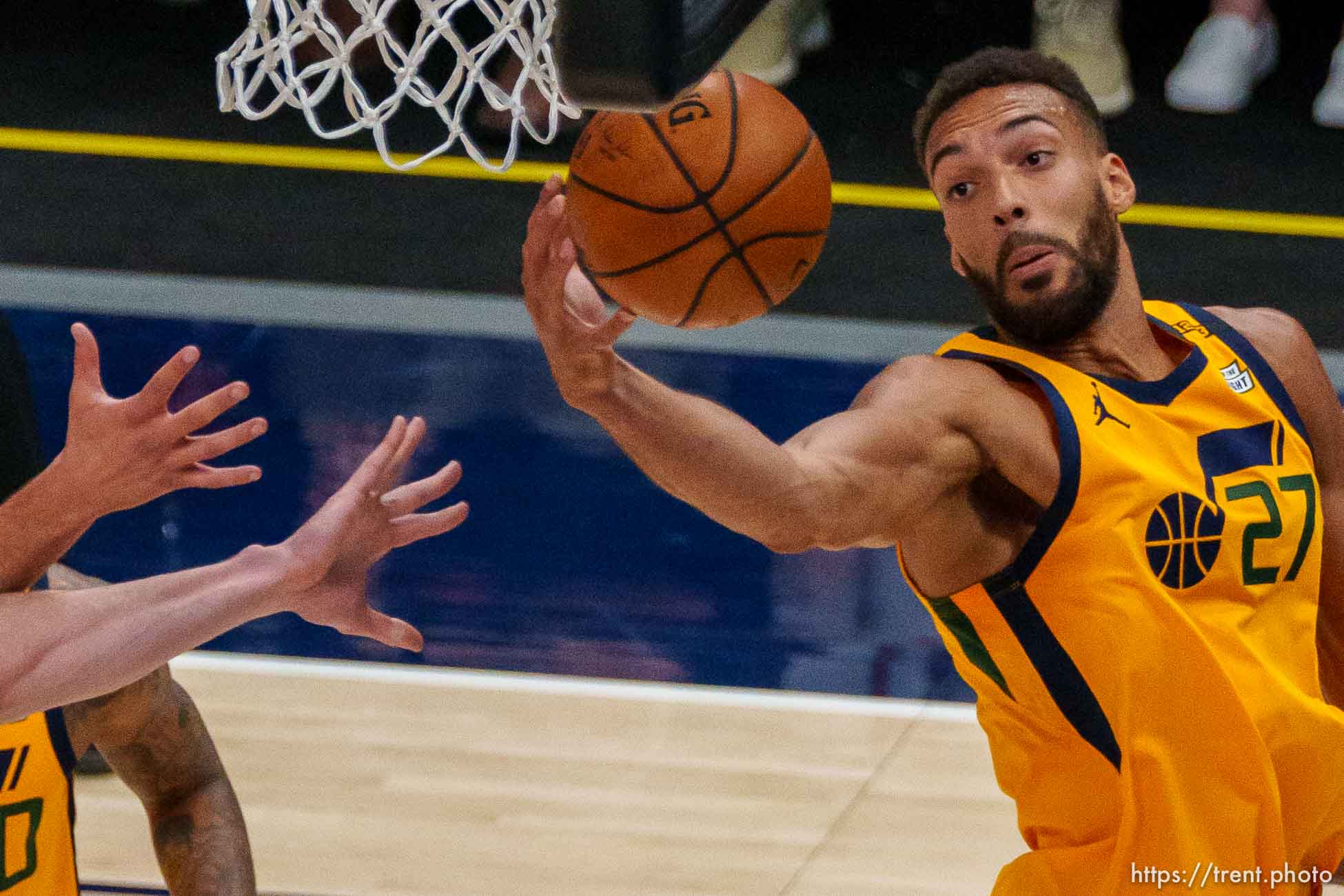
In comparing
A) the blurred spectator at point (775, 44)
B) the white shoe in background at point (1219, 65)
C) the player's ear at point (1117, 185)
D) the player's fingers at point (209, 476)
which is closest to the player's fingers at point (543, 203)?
the player's fingers at point (209, 476)

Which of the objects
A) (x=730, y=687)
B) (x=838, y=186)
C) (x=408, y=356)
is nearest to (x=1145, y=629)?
(x=730, y=687)

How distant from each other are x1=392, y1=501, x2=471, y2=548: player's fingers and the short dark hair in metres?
0.82

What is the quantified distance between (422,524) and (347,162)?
4.54 m

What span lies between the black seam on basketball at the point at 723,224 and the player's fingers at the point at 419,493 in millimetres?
387

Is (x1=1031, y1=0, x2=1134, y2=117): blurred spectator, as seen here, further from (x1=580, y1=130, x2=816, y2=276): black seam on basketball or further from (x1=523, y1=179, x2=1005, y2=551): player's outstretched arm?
(x1=523, y1=179, x2=1005, y2=551): player's outstretched arm

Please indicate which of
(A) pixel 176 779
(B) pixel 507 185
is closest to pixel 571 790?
(A) pixel 176 779

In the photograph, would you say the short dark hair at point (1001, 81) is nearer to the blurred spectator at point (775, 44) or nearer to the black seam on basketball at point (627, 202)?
the black seam on basketball at point (627, 202)

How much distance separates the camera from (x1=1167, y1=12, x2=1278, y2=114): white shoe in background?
6996 mm

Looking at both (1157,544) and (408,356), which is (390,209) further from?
(1157,544)

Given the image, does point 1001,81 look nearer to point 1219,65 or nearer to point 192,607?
point 192,607

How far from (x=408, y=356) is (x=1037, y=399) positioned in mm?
3255

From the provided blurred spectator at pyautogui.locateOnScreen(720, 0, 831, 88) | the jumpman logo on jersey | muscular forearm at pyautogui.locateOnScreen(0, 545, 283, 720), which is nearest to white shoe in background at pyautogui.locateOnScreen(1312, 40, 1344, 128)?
blurred spectator at pyautogui.locateOnScreen(720, 0, 831, 88)

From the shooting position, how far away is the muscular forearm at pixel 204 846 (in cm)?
276

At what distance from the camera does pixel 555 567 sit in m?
4.73
